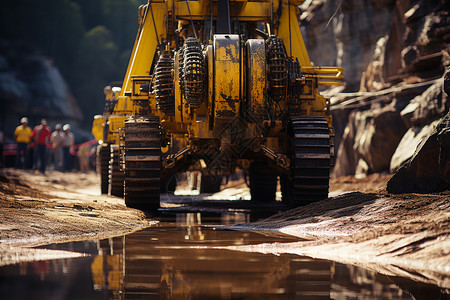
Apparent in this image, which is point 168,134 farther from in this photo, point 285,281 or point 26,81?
point 26,81

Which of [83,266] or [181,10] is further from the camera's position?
[181,10]

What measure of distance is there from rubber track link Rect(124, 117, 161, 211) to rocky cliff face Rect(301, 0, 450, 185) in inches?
262

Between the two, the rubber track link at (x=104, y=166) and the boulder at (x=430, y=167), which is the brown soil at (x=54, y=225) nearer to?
the boulder at (x=430, y=167)

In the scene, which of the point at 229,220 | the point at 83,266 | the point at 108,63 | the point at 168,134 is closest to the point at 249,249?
the point at 83,266

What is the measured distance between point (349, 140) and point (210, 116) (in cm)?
1311

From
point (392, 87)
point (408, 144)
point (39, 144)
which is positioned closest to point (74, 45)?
point (39, 144)

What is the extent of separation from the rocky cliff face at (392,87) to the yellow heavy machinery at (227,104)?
4.89m

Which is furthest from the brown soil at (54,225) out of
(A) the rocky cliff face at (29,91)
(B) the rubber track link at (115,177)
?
(A) the rocky cliff face at (29,91)

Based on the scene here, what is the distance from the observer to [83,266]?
487 cm

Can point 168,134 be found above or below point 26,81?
below

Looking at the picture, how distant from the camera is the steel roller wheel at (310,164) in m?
9.52

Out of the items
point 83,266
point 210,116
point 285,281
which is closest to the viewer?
point 285,281

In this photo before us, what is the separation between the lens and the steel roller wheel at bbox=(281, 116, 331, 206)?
9516mm

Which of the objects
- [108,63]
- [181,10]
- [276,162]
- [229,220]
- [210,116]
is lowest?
[229,220]
